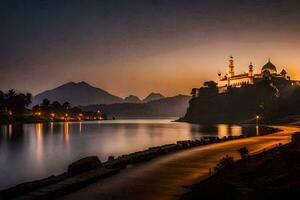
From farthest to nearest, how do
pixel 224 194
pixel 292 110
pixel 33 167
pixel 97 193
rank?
pixel 292 110 < pixel 33 167 < pixel 97 193 < pixel 224 194

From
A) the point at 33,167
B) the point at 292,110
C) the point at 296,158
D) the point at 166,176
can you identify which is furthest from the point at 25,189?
the point at 292,110

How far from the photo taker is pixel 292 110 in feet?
595

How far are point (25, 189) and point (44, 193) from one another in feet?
13.7

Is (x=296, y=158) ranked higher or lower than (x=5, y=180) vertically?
higher

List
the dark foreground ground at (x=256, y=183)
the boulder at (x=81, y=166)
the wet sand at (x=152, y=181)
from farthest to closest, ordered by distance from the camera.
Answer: the boulder at (x=81, y=166), the wet sand at (x=152, y=181), the dark foreground ground at (x=256, y=183)

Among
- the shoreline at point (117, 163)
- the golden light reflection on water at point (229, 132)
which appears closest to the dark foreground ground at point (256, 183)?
the shoreline at point (117, 163)

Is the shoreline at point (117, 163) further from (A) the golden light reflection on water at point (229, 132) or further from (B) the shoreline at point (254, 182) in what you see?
(A) the golden light reflection on water at point (229, 132)

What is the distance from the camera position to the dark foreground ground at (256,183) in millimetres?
13359

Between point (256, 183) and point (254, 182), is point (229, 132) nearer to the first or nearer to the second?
point (254, 182)

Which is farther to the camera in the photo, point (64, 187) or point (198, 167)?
point (198, 167)

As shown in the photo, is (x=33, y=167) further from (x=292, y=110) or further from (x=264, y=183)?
(x=292, y=110)

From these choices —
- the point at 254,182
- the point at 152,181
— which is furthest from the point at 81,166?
the point at 254,182

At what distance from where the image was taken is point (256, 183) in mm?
16469

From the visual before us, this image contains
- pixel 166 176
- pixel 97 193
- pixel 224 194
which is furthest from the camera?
pixel 166 176
